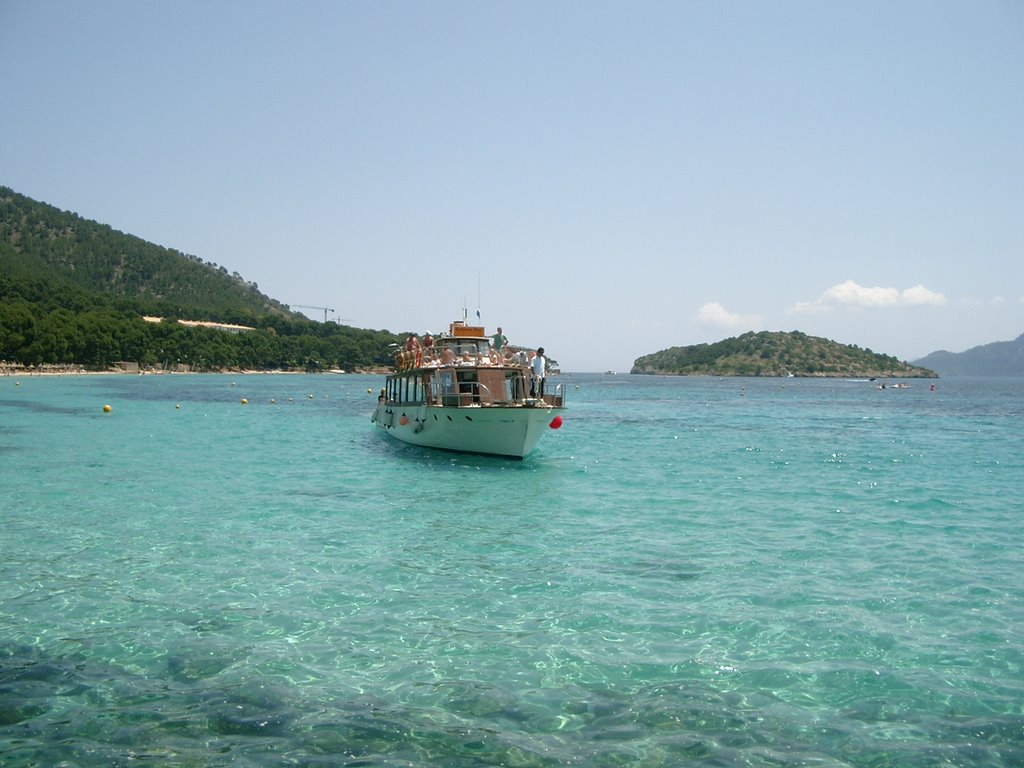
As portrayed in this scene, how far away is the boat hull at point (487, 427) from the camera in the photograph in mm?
27469

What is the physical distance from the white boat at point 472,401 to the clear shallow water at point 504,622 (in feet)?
13.5

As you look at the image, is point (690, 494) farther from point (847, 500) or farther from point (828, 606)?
point (828, 606)

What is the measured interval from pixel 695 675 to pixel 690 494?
13784 mm

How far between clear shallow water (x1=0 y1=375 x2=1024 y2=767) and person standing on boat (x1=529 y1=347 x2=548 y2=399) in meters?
6.47

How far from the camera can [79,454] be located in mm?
29484

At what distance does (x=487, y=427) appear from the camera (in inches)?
1101

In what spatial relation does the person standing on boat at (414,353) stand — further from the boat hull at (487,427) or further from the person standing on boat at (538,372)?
the person standing on boat at (538,372)

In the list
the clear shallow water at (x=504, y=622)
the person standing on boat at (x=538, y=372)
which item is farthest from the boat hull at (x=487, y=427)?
the clear shallow water at (x=504, y=622)

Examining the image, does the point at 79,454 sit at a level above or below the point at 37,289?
below

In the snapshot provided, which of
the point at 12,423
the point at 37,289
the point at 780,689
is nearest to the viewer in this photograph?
the point at 780,689

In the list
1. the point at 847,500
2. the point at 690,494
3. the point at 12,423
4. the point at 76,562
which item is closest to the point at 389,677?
the point at 76,562

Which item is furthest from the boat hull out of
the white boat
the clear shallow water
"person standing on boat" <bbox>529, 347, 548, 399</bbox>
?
the clear shallow water

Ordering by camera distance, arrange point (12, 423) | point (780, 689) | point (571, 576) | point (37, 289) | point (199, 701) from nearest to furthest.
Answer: point (199, 701), point (780, 689), point (571, 576), point (12, 423), point (37, 289)

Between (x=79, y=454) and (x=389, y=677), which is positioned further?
(x=79, y=454)
